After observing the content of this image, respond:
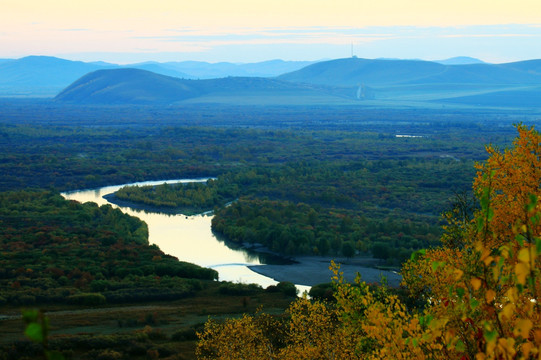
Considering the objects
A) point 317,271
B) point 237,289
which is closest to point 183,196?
point 317,271

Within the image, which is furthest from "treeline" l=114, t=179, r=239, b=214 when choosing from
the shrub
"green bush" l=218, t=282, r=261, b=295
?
the shrub

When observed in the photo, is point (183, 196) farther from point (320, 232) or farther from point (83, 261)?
point (83, 261)

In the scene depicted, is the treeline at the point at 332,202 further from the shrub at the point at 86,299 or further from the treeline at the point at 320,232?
the shrub at the point at 86,299

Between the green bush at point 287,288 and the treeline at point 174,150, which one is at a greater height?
the treeline at point 174,150

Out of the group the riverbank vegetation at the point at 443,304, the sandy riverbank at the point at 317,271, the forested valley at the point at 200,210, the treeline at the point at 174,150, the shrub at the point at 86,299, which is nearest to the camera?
the riverbank vegetation at the point at 443,304

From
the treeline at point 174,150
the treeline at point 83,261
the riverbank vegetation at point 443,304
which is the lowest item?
the treeline at point 83,261

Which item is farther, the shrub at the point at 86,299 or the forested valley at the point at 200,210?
Answer: the shrub at the point at 86,299

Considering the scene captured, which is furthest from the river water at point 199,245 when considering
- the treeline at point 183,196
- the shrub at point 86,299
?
the shrub at point 86,299
